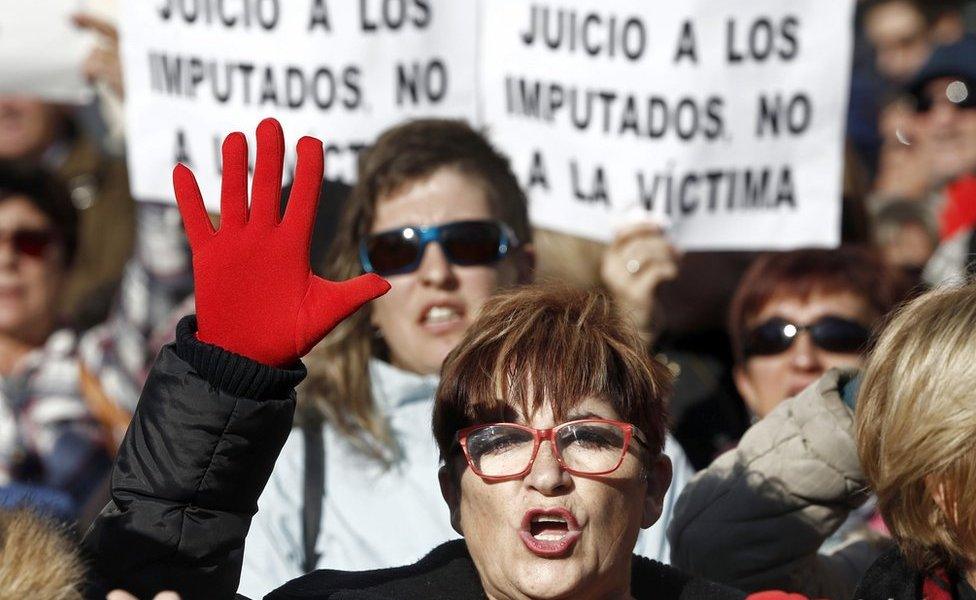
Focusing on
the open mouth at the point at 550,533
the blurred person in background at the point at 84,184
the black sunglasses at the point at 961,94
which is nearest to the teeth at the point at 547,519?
the open mouth at the point at 550,533

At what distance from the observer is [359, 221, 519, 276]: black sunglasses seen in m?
3.38

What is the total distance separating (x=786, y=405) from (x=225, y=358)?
3.92 feet

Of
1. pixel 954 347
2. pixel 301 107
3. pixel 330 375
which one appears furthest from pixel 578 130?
pixel 954 347

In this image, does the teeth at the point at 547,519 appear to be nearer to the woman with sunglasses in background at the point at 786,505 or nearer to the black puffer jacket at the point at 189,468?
the black puffer jacket at the point at 189,468

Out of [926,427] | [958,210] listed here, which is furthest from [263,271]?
[958,210]

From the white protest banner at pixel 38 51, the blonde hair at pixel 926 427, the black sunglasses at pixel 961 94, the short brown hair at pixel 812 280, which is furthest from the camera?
the black sunglasses at pixel 961 94

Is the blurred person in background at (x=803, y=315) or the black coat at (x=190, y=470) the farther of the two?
the blurred person in background at (x=803, y=315)

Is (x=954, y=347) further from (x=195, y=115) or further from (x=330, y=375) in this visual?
(x=195, y=115)

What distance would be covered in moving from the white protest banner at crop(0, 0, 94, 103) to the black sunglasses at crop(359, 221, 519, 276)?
6.88 ft

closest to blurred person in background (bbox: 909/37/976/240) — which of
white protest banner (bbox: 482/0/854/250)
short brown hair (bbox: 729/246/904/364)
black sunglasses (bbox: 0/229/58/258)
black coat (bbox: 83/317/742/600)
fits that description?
white protest banner (bbox: 482/0/854/250)

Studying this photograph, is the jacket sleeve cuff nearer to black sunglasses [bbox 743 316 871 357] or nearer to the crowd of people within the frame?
the crowd of people

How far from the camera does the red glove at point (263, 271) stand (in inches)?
84.0

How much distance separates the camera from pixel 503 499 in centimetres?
230

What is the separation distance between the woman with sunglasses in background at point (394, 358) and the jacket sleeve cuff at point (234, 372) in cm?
94
